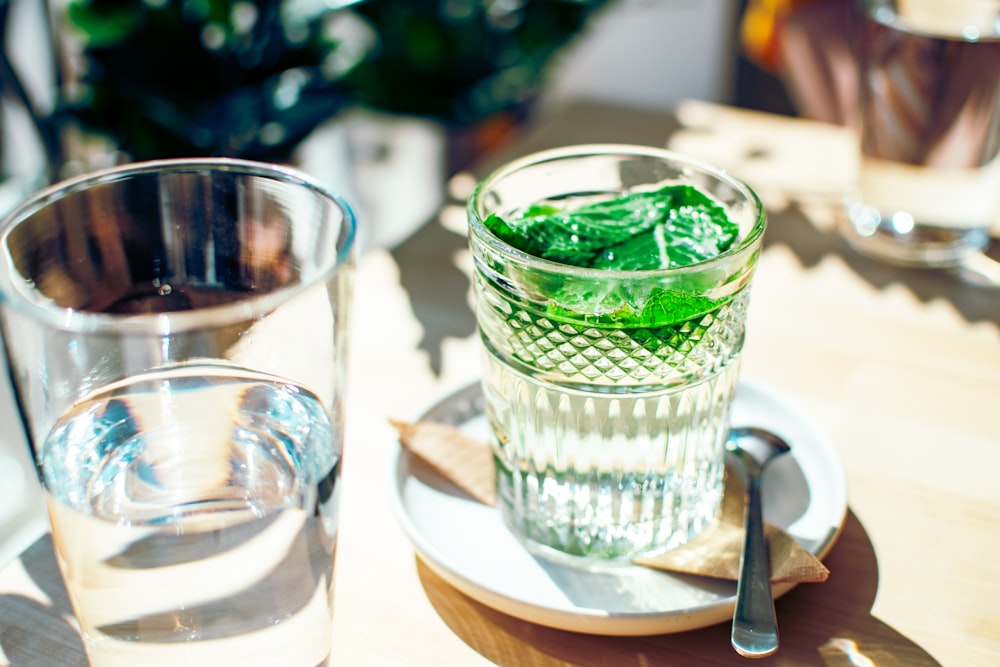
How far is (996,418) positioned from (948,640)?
0.20 metres

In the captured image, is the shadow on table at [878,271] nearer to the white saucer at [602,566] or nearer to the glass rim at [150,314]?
the white saucer at [602,566]

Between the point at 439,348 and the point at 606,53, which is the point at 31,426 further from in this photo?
the point at 606,53

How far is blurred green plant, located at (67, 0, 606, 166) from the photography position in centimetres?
124

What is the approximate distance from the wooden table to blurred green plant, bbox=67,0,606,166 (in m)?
0.54

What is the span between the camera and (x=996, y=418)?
1.94 feet

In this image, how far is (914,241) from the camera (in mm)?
766

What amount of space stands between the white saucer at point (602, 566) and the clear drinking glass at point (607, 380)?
0.05 ft

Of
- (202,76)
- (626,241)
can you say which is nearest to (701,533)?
(626,241)

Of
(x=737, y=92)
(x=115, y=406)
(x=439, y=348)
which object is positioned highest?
(x=115, y=406)

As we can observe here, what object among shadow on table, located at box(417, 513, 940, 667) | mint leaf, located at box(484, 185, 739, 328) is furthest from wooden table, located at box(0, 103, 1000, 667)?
mint leaf, located at box(484, 185, 739, 328)

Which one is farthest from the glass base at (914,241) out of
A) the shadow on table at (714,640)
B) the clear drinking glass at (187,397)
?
the clear drinking glass at (187,397)

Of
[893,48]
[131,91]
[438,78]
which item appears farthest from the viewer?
[438,78]

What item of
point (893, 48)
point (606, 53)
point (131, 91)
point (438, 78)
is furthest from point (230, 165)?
point (606, 53)

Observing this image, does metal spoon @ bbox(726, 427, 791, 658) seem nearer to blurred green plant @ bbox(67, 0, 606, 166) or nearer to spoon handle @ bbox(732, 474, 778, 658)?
spoon handle @ bbox(732, 474, 778, 658)
